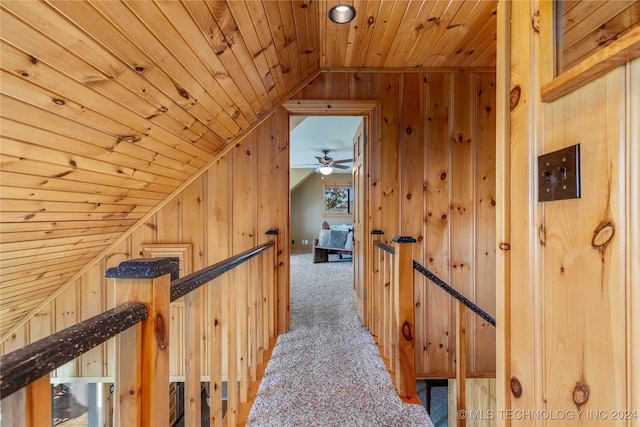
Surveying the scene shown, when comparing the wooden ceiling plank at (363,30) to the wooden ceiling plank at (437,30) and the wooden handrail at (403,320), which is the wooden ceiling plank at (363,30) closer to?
the wooden ceiling plank at (437,30)

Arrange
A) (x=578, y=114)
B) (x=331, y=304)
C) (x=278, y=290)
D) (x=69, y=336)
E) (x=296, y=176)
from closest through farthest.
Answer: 1. (x=69, y=336)
2. (x=578, y=114)
3. (x=278, y=290)
4. (x=331, y=304)
5. (x=296, y=176)

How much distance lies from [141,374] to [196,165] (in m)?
1.94

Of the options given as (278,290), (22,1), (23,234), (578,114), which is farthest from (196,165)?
(578,114)

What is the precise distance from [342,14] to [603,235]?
182 centimetres

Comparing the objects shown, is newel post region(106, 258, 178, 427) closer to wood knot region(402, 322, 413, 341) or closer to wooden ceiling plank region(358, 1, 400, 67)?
wood knot region(402, 322, 413, 341)

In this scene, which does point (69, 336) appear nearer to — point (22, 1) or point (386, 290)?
point (22, 1)

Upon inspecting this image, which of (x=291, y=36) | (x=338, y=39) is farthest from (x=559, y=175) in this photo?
(x=338, y=39)

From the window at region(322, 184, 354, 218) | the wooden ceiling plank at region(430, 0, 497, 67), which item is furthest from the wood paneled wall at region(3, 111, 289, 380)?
the window at region(322, 184, 354, 218)

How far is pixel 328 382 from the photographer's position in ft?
5.37

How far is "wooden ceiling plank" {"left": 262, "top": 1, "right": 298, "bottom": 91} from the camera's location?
1460 millimetres

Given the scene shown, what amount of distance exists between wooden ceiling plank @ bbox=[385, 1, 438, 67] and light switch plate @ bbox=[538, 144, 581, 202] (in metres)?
1.53

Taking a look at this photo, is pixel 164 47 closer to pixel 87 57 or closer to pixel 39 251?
pixel 87 57

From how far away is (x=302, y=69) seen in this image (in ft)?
7.40

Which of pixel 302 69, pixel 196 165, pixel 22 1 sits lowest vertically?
pixel 196 165
